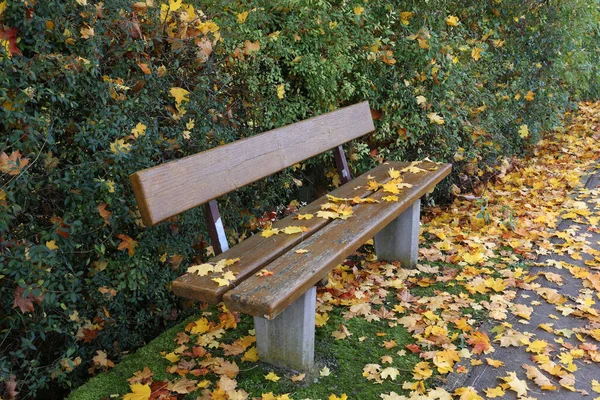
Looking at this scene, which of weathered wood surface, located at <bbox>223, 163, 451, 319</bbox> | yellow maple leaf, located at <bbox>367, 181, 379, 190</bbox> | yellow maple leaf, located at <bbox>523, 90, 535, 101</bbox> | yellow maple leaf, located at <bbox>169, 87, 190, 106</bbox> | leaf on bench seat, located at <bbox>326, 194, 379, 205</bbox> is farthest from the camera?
yellow maple leaf, located at <bbox>523, 90, 535, 101</bbox>

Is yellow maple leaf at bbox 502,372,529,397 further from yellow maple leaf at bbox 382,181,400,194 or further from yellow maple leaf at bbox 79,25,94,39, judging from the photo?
yellow maple leaf at bbox 79,25,94,39

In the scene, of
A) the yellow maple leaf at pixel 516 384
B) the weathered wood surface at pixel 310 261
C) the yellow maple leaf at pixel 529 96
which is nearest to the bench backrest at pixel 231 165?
the weathered wood surface at pixel 310 261

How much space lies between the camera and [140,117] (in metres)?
2.70

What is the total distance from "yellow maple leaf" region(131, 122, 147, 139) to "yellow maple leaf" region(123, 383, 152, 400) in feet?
3.82

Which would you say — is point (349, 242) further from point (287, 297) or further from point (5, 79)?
point (5, 79)

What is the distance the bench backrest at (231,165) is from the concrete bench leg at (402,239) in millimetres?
667

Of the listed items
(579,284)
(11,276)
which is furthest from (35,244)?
(579,284)

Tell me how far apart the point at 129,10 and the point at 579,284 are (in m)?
3.07

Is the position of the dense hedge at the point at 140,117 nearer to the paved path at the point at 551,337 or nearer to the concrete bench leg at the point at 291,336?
the concrete bench leg at the point at 291,336

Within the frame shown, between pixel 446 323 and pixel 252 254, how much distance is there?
48.4 inches

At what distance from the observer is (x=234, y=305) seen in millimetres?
2100

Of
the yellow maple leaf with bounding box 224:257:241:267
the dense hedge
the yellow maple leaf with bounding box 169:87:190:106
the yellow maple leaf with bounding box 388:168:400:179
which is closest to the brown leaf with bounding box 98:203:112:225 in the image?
the dense hedge

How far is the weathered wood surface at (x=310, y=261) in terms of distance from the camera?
6.82 feet

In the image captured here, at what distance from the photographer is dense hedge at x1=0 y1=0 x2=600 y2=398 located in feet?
7.34
